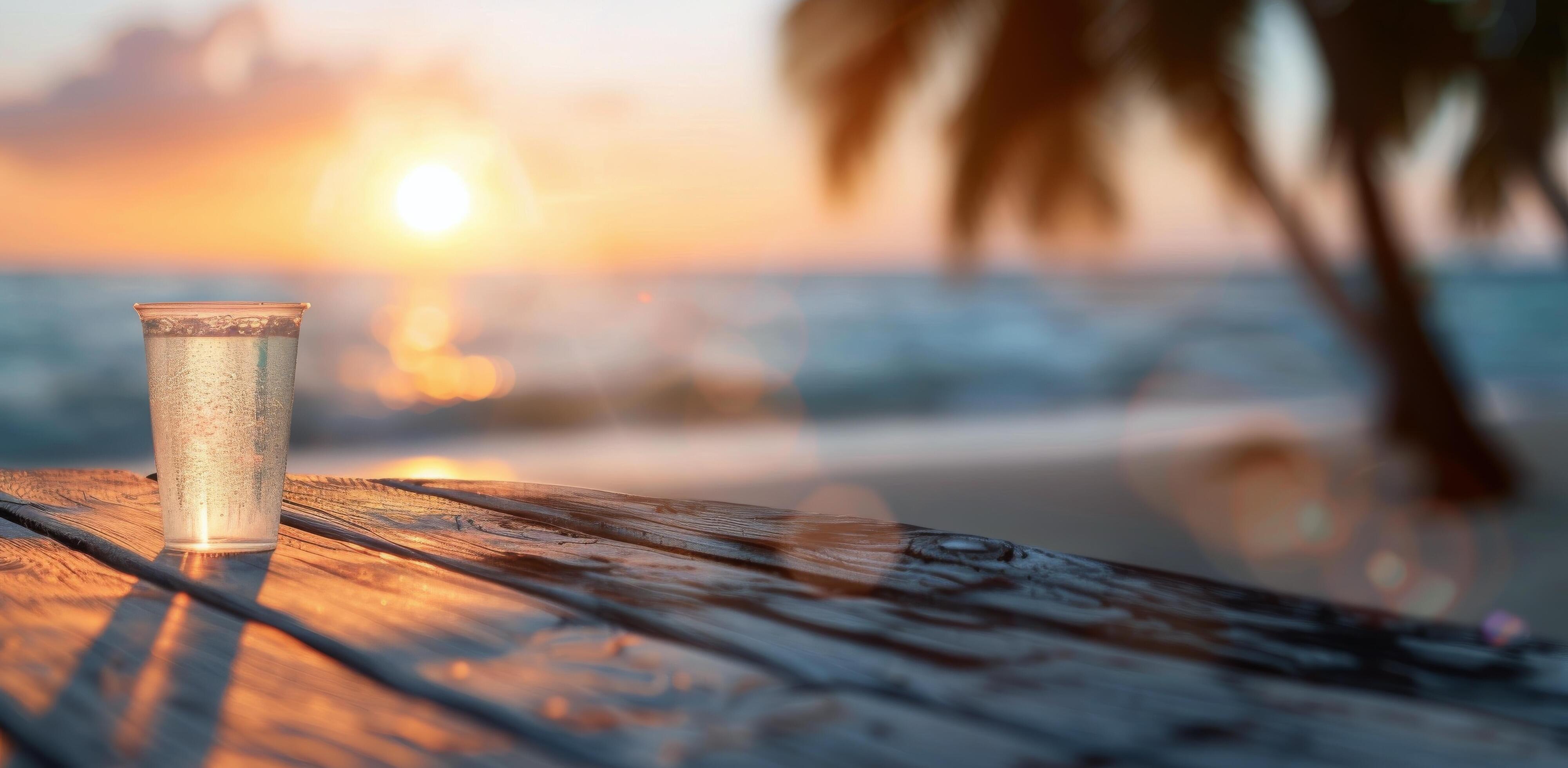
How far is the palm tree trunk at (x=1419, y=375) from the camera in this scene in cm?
684

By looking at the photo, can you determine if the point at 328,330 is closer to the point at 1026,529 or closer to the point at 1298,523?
the point at 1026,529

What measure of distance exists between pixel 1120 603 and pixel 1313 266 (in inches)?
286

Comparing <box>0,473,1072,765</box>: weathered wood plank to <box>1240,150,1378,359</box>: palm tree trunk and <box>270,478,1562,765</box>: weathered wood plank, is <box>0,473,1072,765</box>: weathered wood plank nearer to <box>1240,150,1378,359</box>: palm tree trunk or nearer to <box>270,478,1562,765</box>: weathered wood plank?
<box>270,478,1562,765</box>: weathered wood plank

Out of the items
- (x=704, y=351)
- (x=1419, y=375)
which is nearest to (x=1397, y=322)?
(x=1419, y=375)

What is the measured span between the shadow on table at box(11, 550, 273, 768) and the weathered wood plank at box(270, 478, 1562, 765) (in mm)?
218

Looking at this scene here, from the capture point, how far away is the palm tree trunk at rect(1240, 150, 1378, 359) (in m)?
7.30

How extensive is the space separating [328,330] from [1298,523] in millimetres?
12258

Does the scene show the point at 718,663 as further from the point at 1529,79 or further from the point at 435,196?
the point at 435,196

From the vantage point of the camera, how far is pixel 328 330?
610 inches

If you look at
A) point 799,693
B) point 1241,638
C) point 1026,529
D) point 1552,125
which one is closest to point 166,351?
point 799,693

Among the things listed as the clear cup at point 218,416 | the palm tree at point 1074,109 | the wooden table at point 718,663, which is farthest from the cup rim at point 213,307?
the palm tree at point 1074,109

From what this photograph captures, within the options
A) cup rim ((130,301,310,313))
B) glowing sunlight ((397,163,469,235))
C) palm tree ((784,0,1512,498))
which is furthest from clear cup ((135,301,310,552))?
glowing sunlight ((397,163,469,235))

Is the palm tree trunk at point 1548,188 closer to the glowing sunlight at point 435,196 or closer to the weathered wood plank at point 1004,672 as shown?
the weathered wood plank at point 1004,672

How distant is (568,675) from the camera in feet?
2.20
